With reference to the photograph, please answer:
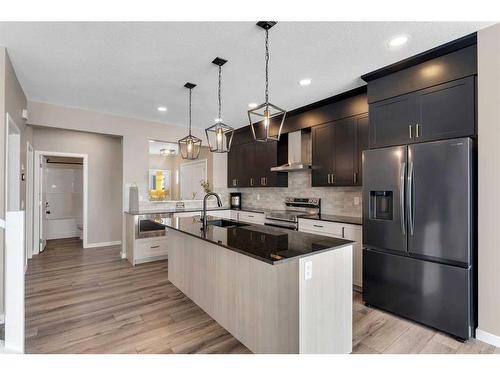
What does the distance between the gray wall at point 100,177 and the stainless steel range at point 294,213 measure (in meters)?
3.69

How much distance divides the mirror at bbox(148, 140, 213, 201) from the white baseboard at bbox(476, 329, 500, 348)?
15.9 feet

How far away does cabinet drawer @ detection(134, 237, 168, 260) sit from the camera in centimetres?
446

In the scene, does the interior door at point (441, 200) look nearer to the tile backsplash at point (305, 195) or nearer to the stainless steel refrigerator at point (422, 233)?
the stainless steel refrigerator at point (422, 233)

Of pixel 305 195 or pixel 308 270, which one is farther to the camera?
pixel 305 195

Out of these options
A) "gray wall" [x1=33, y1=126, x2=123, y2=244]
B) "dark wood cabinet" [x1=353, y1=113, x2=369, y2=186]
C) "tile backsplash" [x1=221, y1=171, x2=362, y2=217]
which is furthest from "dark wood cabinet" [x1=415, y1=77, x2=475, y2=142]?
"gray wall" [x1=33, y1=126, x2=123, y2=244]

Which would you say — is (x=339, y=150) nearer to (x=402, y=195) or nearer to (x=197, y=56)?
(x=402, y=195)

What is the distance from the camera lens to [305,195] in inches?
188

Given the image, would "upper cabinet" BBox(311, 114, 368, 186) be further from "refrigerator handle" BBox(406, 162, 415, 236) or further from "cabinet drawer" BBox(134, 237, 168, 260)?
"cabinet drawer" BBox(134, 237, 168, 260)

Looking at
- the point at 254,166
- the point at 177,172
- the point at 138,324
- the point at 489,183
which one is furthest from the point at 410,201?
the point at 177,172

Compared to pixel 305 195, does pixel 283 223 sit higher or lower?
lower

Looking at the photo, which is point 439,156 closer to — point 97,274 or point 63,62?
point 63,62

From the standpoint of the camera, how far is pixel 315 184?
421 cm

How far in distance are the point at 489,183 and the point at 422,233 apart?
0.66 metres
